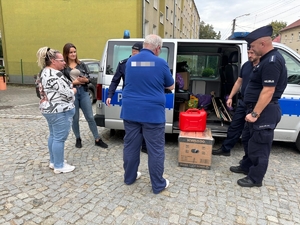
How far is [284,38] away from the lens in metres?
51.8

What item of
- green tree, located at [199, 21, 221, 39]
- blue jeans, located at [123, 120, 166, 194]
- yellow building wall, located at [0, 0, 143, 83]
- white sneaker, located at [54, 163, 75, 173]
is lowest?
white sneaker, located at [54, 163, 75, 173]

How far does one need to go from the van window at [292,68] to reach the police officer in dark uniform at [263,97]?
1.31 m

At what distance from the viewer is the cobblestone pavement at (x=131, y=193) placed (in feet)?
7.67

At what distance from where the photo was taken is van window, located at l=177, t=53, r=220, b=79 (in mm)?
5502

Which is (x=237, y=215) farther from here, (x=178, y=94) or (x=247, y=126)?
(x=178, y=94)

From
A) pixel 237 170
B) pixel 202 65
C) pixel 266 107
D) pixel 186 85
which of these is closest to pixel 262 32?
pixel 266 107

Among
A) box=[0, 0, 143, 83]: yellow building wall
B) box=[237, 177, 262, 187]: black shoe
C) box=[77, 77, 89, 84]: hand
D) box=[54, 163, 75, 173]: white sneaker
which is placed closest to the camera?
box=[237, 177, 262, 187]: black shoe

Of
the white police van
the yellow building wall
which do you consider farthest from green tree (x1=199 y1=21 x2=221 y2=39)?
the white police van

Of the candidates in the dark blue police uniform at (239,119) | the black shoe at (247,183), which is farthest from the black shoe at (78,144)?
the black shoe at (247,183)

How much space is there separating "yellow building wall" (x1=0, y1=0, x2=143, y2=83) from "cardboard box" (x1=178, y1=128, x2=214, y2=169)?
10942 mm

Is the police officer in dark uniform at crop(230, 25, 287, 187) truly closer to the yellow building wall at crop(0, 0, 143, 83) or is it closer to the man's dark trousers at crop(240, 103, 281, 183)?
the man's dark trousers at crop(240, 103, 281, 183)

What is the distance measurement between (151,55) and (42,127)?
3.97m

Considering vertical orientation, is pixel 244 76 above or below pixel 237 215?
above

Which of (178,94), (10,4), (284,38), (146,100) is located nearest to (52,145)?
(146,100)
